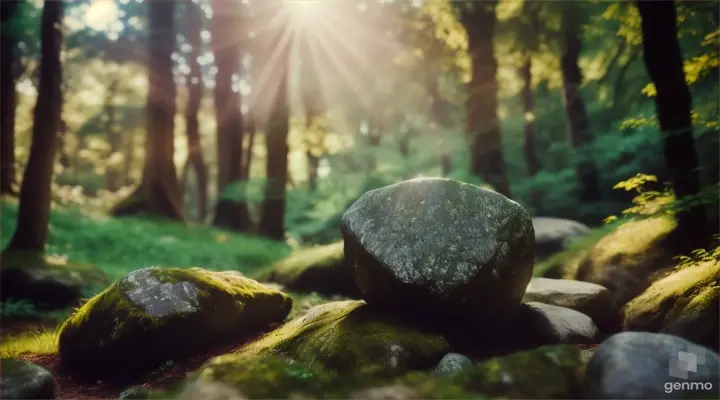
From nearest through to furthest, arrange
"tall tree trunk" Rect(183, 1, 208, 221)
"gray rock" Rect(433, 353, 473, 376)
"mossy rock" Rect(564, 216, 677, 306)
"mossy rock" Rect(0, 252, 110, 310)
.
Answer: "gray rock" Rect(433, 353, 473, 376)
"mossy rock" Rect(564, 216, 677, 306)
"mossy rock" Rect(0, 252, 110, 310)
"tall tree trunk" Rect(183, 1, 208, 221)

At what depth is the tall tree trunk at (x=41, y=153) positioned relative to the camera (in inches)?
417

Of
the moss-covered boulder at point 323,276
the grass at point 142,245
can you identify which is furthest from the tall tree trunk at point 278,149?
the moss-covered boulder at point 323,276

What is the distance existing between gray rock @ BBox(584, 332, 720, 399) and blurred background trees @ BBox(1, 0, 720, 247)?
3.36 meters

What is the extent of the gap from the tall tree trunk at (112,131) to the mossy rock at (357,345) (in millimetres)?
24456

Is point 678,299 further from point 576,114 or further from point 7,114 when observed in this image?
point 7,114

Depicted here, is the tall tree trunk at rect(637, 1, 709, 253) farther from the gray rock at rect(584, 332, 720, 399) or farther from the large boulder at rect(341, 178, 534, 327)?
the gray rock at rect(584, 332, 720, 399)

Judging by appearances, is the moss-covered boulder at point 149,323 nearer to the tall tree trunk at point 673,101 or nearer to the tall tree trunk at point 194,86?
the tall tree trunk at point 673,101

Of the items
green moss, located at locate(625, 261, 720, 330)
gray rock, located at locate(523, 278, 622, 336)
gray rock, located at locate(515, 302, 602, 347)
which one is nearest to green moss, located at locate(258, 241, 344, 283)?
gray rock, located at locate(523, 278, 622, 336)

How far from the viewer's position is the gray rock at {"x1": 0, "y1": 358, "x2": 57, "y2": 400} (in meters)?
4.23

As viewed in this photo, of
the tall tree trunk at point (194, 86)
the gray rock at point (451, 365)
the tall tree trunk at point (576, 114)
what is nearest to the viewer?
the gray rock at point (451, 365)

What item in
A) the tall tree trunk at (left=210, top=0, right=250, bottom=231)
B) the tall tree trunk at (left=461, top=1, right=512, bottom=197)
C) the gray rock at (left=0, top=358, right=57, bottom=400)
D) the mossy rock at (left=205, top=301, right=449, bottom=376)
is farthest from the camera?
the tall tree trunk at (left=210, top=0, right=250, bottom=231)

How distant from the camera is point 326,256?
375 inches

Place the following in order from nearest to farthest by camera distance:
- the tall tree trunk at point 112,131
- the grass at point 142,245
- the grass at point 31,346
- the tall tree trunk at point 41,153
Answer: the grass at point 31,346 < the tall tree trunk at point 41,153 < the grass at point 142,245 < the tall tree trunk at point 112,131

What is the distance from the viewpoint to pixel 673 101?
6.66 metres
